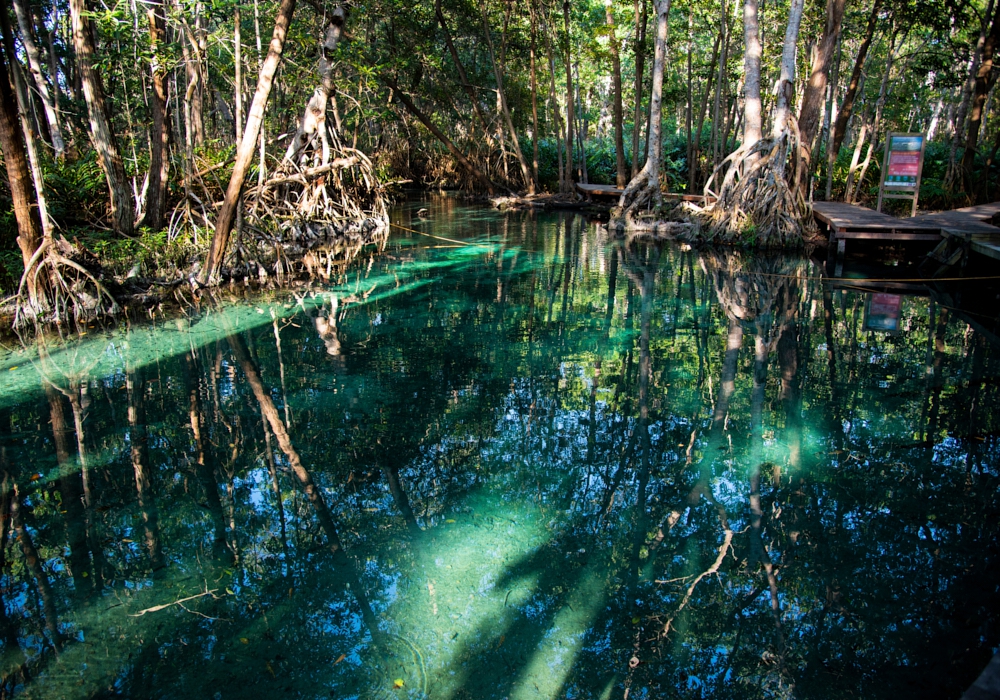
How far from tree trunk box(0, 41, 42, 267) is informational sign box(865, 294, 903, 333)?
9.46m

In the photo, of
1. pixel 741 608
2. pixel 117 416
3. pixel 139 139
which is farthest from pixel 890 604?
pixel 139 139

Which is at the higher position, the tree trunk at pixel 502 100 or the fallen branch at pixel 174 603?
the tree trunk at pixel 502 100

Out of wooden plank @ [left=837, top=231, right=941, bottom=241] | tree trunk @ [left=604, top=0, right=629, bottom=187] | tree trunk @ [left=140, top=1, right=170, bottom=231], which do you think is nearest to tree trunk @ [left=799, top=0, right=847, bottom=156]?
wooden plank @ [left=837, top=231, right=941, bottom=241]

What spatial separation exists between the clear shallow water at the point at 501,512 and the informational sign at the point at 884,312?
4.3 inches

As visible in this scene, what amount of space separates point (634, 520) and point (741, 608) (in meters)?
0.86

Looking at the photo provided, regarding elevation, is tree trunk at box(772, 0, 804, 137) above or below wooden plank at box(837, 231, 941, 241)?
above

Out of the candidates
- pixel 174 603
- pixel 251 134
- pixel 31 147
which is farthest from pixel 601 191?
pixel 174 603

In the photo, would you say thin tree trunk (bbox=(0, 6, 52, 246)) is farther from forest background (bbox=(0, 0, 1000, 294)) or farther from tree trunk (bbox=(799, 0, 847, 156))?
tree trunk (bbox=(799, 0, 847, 156))

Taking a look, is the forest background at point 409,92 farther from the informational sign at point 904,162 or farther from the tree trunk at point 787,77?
the informational sign at point 904,162

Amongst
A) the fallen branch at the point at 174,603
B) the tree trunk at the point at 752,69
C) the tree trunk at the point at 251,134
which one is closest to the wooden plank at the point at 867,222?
the tree trunk at the point at 752,69

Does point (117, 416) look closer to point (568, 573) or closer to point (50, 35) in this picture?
point (568, 573)

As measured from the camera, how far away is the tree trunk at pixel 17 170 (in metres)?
7.49

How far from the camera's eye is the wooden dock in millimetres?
9789

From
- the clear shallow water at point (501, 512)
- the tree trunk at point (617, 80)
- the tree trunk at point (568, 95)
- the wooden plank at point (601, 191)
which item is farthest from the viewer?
the wooden plank at point (601, 191)
